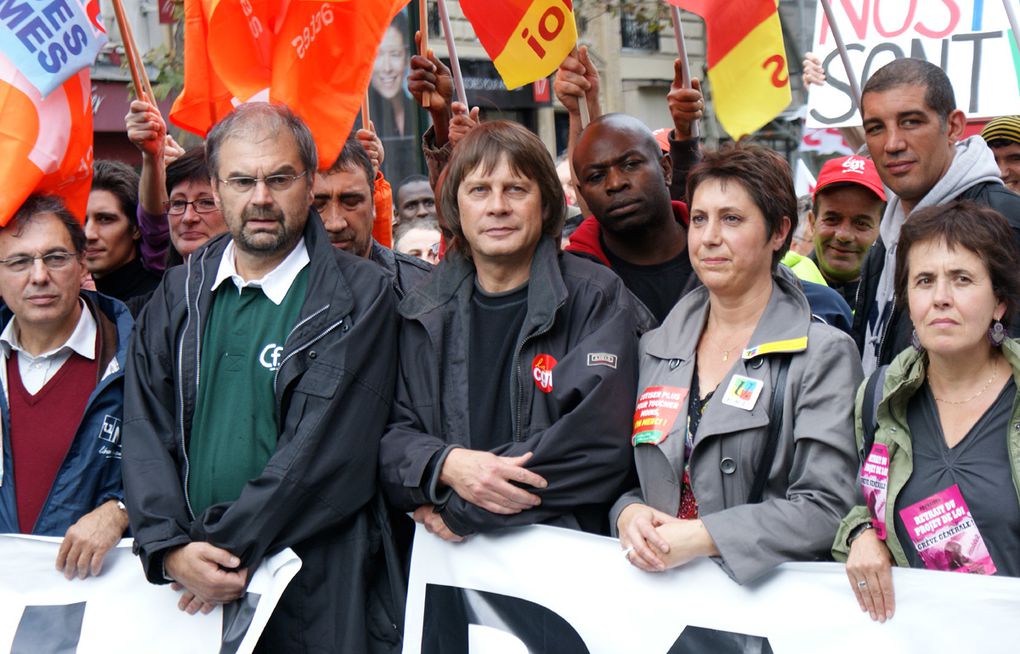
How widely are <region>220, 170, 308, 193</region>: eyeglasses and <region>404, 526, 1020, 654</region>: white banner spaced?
114 cm

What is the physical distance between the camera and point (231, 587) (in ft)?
11.1

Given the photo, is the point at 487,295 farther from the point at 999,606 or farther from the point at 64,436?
the point at 999,606

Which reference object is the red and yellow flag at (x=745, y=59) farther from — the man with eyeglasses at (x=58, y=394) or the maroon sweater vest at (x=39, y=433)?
the maroon sweater vest at (x=39, y=433)

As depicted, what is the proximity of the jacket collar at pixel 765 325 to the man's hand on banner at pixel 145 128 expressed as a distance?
94.3 inches

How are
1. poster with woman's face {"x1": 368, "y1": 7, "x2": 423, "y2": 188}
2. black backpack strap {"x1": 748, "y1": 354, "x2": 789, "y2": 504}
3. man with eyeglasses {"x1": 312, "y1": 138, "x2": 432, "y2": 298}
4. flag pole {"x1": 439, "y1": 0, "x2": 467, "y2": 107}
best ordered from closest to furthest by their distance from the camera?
black backpack strap {"x1": 748, "y1": 354, "x2": 789, "y2": 504} < man with eyeglasses {"x1": 312, "y1": 138, "x2": 432, "y2": 298} < flag pole {"x1": 439, "y1": 0, "x2": 467, "y2": 107} < poster with woman's face {"x1": 368, "y1": 7, "x2": 423, "y2": 188}

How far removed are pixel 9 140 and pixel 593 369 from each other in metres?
2.19

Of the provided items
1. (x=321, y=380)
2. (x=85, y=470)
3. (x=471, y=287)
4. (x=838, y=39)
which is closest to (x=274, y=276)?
(x=321, y=380)

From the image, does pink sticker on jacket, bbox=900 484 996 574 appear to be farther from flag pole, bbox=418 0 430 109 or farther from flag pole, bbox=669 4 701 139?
flag pole, bbox=418 0 430 109

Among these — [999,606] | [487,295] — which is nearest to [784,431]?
[999,606]

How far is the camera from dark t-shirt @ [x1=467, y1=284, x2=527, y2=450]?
346 centimetres

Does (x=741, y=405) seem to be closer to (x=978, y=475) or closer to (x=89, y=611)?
(x=978, y=475)

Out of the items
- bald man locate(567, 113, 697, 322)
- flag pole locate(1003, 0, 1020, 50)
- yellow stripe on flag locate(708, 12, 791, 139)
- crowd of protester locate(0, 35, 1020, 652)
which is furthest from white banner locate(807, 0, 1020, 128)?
crowd of protester locate(0, 35, 1020, 652)

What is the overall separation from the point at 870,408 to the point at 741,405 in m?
0.33

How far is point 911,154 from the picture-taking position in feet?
13.1
